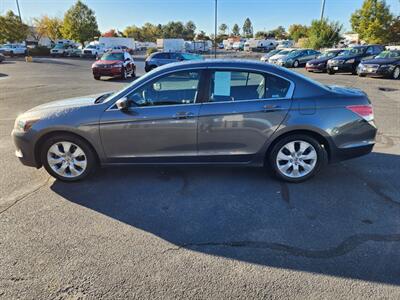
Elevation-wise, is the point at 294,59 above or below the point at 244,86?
below

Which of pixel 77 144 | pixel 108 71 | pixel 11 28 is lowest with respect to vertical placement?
pixel 108 71

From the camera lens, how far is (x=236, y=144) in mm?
4121

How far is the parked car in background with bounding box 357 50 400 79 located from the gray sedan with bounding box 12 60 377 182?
1549 centimetres

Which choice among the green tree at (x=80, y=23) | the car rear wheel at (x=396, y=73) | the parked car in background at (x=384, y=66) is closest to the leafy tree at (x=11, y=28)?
the green tree at (x=80, y=23)

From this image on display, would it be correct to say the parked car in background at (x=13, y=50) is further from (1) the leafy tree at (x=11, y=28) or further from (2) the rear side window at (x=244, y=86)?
(2) the rear side window at (x=244, y=86)

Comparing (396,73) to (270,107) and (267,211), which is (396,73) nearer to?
(270,107)

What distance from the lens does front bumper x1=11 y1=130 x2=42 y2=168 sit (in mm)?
4129

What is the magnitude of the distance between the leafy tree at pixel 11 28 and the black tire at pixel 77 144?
58863mm

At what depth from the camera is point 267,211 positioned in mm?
3576

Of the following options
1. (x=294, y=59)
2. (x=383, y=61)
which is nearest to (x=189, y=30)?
(x=294, y=59)

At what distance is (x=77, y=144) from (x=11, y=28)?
5981 cm

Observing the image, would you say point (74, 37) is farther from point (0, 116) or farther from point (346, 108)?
point (346, 108)

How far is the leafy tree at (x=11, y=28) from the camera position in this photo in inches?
2017

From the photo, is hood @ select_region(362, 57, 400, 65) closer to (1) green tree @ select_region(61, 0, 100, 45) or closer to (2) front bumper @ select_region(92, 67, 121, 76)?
(2) front bumper @ select_region(92, 67, 121, 76)
